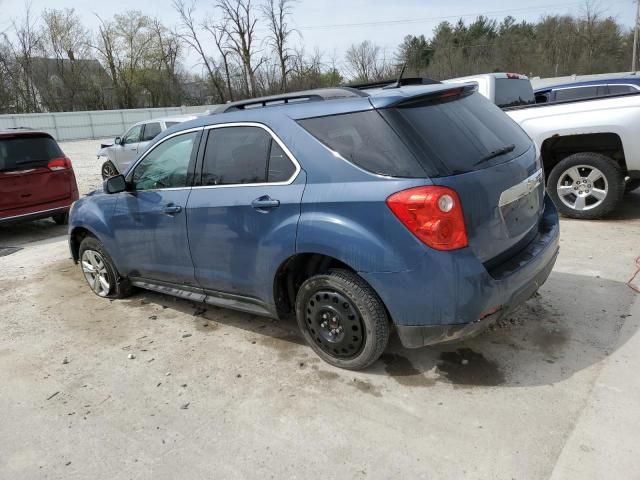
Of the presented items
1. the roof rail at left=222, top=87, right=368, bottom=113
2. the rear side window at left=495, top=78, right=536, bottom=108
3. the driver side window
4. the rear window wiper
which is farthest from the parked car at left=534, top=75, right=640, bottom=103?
the driver side window

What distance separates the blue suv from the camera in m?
2.71

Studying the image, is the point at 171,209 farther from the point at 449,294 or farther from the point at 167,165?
the point at 449,294

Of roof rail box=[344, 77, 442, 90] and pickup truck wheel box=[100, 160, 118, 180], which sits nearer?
roof rail box=[344, 77, 442, 90]

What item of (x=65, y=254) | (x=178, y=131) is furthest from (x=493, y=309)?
(x=65, y=254)

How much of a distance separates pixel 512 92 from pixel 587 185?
226cm

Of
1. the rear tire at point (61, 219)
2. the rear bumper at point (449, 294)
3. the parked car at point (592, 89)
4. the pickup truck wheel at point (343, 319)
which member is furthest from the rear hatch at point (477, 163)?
the rear tire at point (61, 219)

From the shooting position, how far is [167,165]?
4.09 m

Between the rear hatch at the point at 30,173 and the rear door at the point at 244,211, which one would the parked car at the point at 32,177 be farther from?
the rear door at the point at 244,211

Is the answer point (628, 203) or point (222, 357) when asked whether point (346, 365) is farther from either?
point (628, 203)

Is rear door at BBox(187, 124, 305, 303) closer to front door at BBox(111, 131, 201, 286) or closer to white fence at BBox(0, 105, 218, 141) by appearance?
front door at BBox(111, 131, 201, 286)

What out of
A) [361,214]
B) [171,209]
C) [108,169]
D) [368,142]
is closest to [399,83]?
[368,142]

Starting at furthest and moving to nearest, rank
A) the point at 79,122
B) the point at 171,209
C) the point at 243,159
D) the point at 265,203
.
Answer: the point at 79,122 → the point at 171,209 → the point at 243,159 → the point at 265,203

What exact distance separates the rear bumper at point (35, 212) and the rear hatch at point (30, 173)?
0.20 ft

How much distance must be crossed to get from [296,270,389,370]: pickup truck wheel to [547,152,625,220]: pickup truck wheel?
447cm
